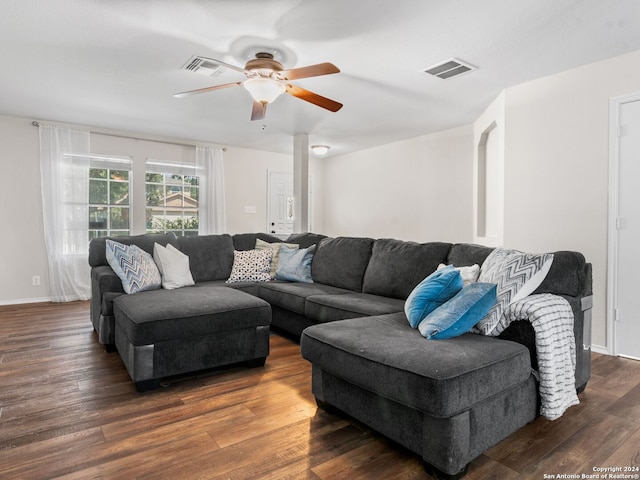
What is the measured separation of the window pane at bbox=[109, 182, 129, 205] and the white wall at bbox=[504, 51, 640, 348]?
515cm

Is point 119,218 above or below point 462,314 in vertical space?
above

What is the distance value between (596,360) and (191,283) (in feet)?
11.5

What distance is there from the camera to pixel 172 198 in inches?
241

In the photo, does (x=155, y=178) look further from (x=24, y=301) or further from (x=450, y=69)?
(x=450, y=69)

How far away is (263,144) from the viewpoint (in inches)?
256

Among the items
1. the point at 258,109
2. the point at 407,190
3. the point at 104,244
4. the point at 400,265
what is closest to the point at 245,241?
the point at 104,244

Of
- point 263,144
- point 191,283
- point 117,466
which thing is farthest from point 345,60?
point 263,144

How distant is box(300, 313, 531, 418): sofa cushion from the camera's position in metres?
1.48

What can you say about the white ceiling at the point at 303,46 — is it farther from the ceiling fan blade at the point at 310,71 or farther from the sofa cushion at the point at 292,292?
the sofa cushion at the point at 292,292

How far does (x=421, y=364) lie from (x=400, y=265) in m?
1.66

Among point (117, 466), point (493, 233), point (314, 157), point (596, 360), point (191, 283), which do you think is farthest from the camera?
point (314, 157)

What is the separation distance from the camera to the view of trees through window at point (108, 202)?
215 inches

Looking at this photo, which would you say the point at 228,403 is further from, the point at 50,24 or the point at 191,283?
the point at 50,24

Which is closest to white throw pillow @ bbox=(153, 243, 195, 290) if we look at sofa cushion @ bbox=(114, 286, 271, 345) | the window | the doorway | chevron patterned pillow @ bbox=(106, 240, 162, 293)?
chevron patterned pillow @ bbox=(106, 240, 162, 293)
